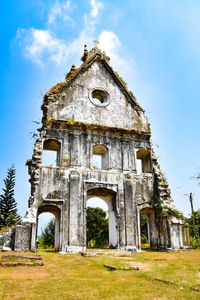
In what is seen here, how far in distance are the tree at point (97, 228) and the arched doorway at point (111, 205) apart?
14.9 meters

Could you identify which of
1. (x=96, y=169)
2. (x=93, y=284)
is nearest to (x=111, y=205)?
(x=96, y=169)

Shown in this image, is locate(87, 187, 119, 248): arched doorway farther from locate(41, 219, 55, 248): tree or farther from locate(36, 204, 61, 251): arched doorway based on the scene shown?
locate(41, 219, 55, 248): tree

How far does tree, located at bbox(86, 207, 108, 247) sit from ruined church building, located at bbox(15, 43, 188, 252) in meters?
14.6

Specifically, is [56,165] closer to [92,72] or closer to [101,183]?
[101,183]

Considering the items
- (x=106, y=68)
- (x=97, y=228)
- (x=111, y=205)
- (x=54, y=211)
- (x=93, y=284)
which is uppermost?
(x=106, y=68)

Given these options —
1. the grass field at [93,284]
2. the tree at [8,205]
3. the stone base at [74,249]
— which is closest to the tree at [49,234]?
the tree at [8,205]

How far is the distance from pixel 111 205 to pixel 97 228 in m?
15.5

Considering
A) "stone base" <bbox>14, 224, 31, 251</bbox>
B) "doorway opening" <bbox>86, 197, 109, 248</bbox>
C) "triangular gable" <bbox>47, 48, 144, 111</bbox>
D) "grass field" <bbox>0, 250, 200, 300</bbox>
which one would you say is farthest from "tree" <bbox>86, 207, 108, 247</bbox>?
"grass field" <bbox>0, 250, 200, 300</bbox>

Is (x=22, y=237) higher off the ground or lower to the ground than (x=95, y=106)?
lower

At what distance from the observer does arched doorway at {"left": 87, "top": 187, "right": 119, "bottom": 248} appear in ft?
47.5

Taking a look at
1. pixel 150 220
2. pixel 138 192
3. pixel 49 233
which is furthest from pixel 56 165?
pixel 49 233

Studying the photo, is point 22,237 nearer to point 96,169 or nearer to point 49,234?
point 96,169

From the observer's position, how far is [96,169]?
15.1 m

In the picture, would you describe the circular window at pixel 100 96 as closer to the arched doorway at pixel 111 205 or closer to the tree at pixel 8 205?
the arched doorway at pixel 111 205
